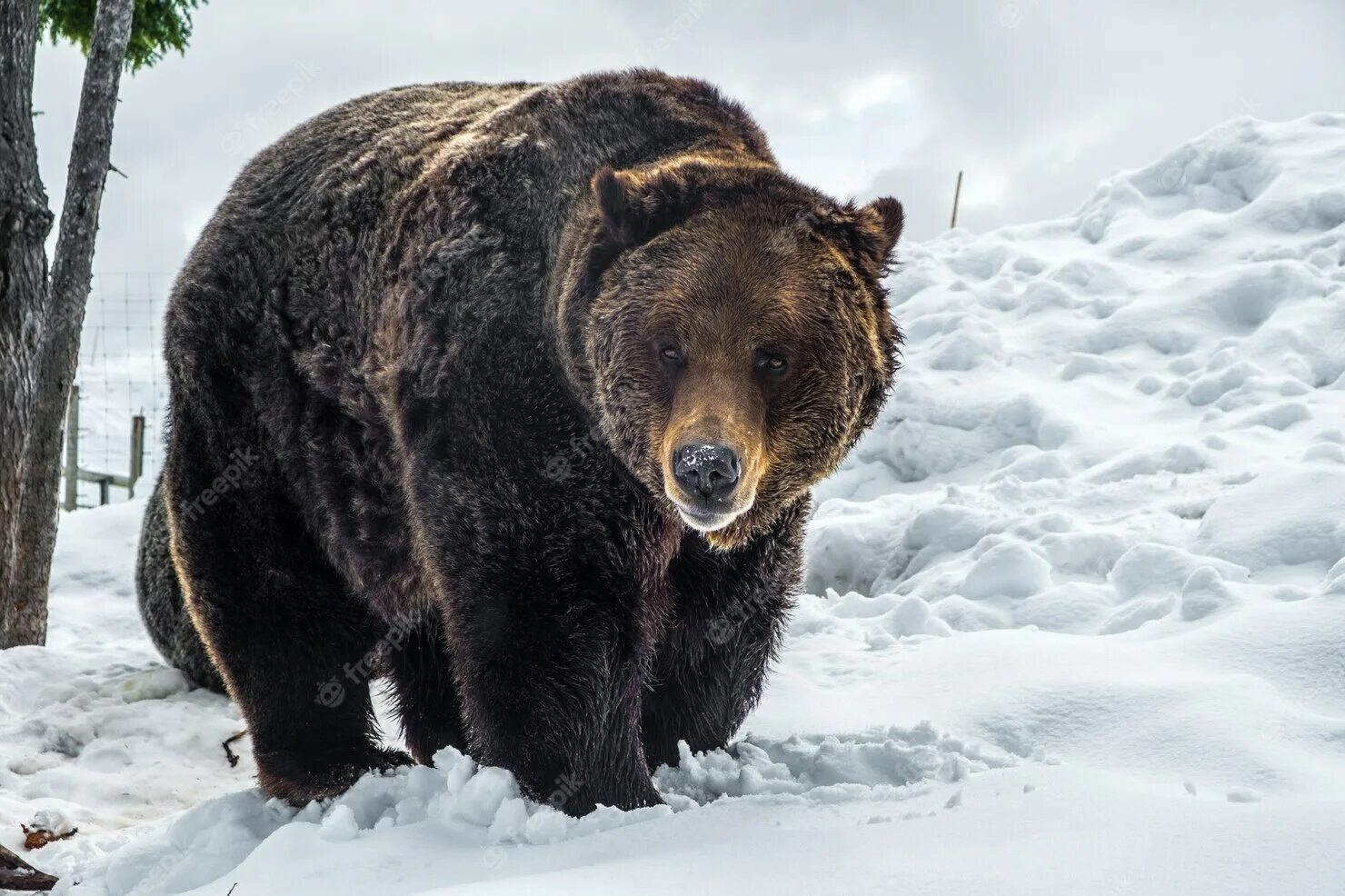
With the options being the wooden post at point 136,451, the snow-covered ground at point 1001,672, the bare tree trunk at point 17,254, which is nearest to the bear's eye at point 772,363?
the snow-covered ground at point 1001,672

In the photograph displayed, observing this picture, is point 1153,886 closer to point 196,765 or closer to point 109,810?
point 109,810

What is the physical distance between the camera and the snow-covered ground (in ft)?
8.81

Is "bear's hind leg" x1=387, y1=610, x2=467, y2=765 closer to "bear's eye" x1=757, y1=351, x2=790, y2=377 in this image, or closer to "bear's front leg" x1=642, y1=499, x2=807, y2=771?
"bear's front leg" x1=642, y1=499, x2=807, y2=771

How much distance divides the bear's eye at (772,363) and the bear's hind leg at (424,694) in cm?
200

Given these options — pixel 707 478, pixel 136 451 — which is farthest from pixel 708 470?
pixel 136 451

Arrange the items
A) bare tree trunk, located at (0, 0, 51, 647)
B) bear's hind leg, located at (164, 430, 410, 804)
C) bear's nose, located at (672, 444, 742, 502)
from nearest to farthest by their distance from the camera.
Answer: bear's nose, located at (672, 444, 742, 502)
bear's hind leg, located at (164, 430, 410, 804)
bare tree trunk, located at (0, 0, 51, 647)

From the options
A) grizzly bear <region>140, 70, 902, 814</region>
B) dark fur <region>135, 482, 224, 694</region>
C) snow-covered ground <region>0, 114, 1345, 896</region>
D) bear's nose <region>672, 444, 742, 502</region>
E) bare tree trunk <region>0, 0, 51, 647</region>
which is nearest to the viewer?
snow-covered ground <region>0, 114, 1345, 896</region>

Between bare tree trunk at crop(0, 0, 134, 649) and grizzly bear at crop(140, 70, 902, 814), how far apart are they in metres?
3.00

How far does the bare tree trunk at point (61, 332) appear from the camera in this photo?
7129 millimetres

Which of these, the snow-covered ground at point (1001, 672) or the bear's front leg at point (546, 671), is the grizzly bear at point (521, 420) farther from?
the snow-covered ground at point (1001, 672)

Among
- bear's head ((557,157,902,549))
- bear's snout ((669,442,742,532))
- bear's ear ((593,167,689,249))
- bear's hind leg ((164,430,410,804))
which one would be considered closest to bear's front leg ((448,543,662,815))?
bear's head ((557,157,902,549))

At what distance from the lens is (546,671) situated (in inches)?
137

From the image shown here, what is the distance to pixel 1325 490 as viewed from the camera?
17.7 ft

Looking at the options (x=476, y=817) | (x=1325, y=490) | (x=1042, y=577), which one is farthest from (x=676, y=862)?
(x=1325, y=490)
